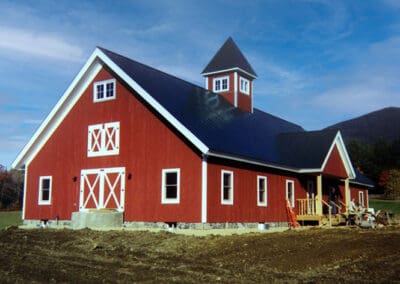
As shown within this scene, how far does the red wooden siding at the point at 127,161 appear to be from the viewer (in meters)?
19.7

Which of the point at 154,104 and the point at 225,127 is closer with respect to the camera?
the point at 154,104

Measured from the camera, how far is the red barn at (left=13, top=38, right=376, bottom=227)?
64.9ft

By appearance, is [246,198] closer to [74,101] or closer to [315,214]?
[315,214]

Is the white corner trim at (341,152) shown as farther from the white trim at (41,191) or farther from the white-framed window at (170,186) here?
the white trim at (41,191)

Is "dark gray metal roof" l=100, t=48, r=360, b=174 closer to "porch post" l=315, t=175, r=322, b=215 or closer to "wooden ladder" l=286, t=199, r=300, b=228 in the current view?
"porch post" l=315, t=175, r=322, b=215

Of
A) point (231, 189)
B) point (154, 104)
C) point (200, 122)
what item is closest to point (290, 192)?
point (231, 189)

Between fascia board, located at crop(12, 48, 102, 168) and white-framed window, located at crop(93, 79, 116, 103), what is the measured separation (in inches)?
23.7

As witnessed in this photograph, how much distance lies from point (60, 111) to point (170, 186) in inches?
301

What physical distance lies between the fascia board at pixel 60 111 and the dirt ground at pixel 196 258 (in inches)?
344

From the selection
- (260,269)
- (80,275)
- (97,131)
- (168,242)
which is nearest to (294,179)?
(97,131)

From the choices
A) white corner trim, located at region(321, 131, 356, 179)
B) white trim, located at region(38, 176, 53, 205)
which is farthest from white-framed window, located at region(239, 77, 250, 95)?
white trim, located at region(38, 176, 53, 205)

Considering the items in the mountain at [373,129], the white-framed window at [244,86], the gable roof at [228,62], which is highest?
the mountain at [373,129]

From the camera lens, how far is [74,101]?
23.9 m

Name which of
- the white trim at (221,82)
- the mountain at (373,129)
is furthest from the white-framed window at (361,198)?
the mountain at (373,129)
